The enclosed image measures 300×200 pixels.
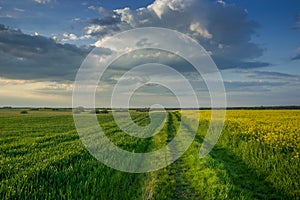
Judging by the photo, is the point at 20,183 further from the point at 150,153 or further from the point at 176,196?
the point at 150,153

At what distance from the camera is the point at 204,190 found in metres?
9.00

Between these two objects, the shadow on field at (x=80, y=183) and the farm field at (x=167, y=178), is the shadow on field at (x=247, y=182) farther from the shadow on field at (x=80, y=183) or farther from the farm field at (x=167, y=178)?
the shadow on field at (x=80, y=183)

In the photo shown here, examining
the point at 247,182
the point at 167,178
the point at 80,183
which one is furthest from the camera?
the point at 167,178

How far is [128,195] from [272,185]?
16.6 ft

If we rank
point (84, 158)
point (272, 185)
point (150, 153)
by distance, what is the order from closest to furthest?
point (272, 185), point (84, 158), point (150, 153)

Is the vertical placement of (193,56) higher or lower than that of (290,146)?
higher

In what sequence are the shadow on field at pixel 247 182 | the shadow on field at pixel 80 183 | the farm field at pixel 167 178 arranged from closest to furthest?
the shadow on field at pixel 80 183, the farm field at pixel 167 178, the shadow on field at pixel 247 182

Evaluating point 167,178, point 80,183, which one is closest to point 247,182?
point 167,178

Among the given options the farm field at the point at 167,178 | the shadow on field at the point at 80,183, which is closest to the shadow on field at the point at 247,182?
the farm field at the point at 167,178

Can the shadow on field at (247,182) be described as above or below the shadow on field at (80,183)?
below

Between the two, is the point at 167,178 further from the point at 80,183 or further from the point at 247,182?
the point at 80,183

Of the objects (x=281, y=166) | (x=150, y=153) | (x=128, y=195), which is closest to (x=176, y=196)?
(x=128, y=195)

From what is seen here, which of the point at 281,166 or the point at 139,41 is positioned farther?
the point at 139,41

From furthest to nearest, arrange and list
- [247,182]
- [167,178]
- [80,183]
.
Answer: [167,178] → [247,182] → [80,183]
